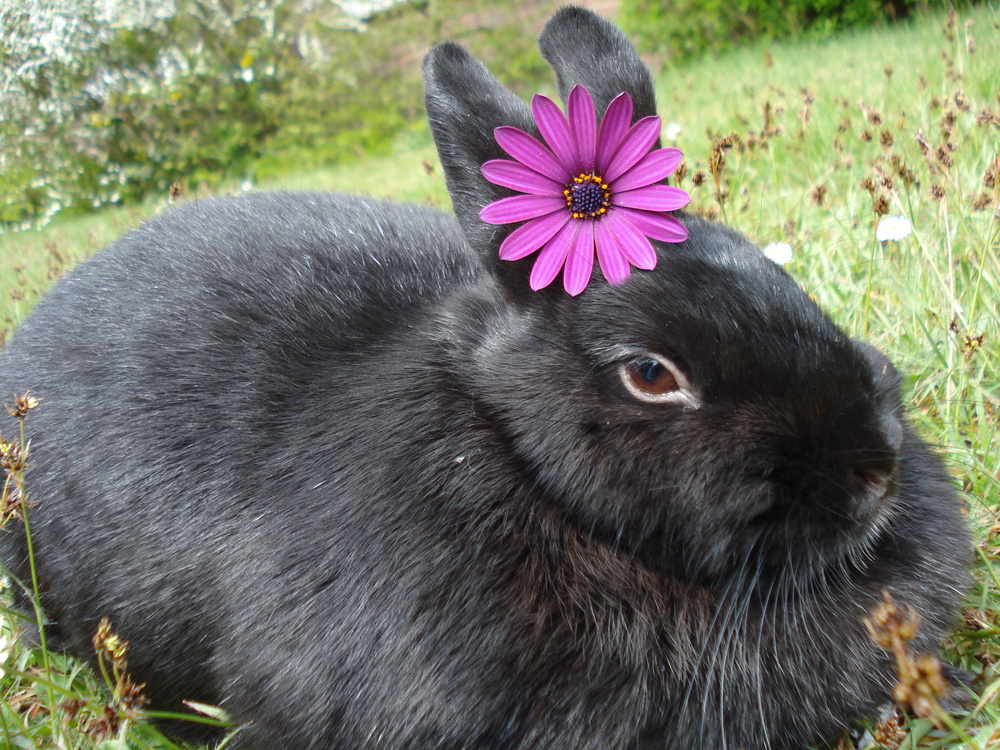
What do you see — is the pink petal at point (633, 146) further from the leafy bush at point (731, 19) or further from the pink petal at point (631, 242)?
the leafy bush at point (731, 19)

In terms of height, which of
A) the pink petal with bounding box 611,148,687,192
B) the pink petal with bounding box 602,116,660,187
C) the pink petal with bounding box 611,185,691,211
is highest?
the pink petal with bounding box 602,116,660,187

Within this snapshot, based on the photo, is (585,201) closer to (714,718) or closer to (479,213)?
(479,213)

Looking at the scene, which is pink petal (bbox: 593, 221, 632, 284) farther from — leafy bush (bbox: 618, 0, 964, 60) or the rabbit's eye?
leafy bush (bbox: 618, 0, 964, 60)

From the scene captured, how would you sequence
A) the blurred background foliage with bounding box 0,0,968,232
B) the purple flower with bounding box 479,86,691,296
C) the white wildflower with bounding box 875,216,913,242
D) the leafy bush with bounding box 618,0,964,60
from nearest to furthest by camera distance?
1. the purple flower with bounding box 479,86,691,296
2. the white wildflower with bounding box 875,216,913,242
3. the blurred background foliage with bounding box 0,0,968,232
4. the leafy bush with bounding box 618,0,964,60

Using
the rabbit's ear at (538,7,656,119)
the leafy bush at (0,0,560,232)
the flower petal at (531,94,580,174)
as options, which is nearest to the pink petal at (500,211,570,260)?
the flower petal at (531,94,580,174)

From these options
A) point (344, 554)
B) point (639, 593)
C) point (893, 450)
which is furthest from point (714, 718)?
→ point (344, 554)

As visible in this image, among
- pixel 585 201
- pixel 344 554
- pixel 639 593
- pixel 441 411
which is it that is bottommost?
pixel 639 593

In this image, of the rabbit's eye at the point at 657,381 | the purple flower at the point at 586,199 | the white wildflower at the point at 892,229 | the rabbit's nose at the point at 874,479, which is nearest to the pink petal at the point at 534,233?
→ the purple flower at the point at 586,199
